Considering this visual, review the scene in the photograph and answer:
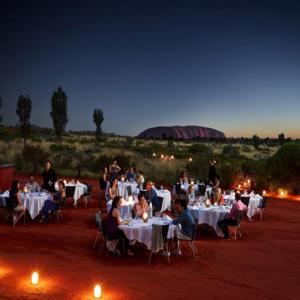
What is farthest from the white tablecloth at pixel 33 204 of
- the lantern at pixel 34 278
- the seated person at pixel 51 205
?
the lantern at pixel 34 278

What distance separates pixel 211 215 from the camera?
1296 centimetres

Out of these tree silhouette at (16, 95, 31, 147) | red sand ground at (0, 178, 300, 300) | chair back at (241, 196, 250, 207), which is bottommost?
red sand ground at (0, 178, 300, 300)

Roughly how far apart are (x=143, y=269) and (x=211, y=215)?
14.1ft

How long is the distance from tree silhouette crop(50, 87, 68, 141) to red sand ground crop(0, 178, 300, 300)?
3059 cm

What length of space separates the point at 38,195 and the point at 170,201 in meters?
5.85

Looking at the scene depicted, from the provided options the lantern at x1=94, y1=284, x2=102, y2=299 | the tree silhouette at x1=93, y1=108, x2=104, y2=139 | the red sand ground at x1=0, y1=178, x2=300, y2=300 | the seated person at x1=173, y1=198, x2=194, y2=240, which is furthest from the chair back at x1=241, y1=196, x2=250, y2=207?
the tree silhouette at x1=93, y1=108, x2=104, y2=139

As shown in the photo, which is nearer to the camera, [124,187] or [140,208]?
[140,208]

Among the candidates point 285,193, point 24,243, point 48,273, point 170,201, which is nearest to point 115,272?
point 48,273

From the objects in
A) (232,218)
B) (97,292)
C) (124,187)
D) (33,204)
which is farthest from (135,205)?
(124,187)

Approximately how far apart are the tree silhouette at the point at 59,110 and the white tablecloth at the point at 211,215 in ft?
105

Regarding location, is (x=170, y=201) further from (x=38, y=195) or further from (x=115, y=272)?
(x=115, y=272)

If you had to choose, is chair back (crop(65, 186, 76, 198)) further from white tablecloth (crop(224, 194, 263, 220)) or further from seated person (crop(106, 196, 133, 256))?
seated person (crop(106, 196, 133, 256))

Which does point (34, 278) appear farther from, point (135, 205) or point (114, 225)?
point (135, 205)

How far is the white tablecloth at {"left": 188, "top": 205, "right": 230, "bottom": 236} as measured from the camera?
12.9 m
